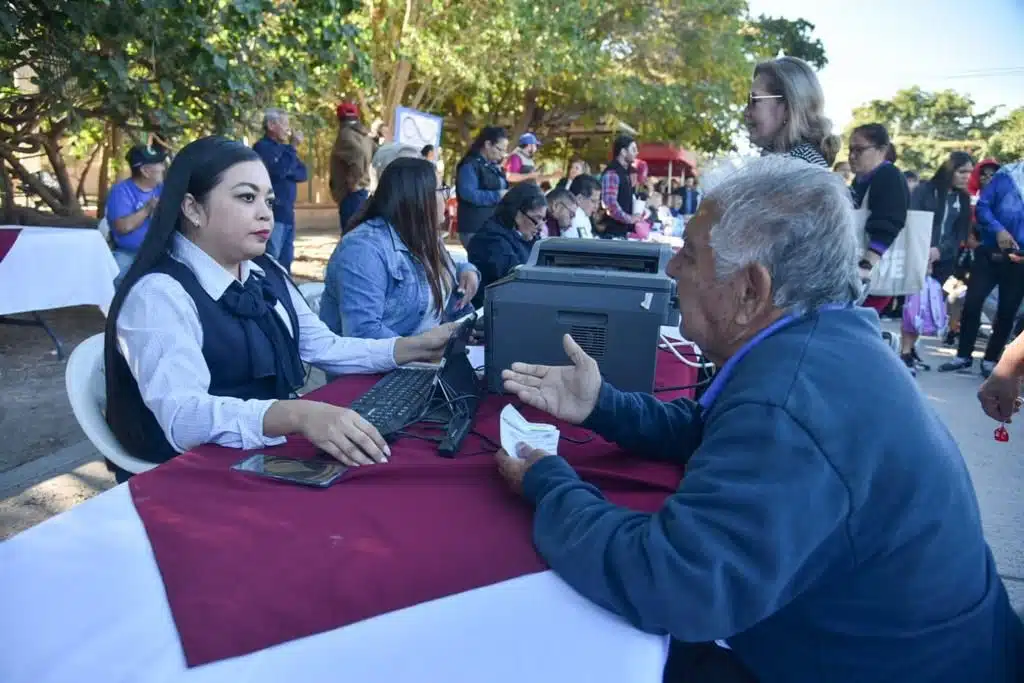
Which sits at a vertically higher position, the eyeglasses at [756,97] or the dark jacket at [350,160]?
the eyeglasses at [756,97]

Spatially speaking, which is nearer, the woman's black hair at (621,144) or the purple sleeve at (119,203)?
the purple sleeve at (119,203)

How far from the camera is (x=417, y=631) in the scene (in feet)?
2.79

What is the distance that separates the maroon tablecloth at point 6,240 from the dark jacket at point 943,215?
23.2 feet

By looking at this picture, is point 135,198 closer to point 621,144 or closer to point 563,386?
point 621,144

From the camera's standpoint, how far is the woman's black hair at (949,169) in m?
6.33

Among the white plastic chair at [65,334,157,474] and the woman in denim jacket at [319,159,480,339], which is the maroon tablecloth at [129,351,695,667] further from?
the woman in denim jacket at [319,159,480,339]

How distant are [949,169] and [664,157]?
45.1ft

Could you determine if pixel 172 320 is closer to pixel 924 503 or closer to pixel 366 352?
pixel 366 352

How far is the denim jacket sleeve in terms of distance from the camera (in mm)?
2441

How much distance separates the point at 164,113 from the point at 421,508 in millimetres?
5367

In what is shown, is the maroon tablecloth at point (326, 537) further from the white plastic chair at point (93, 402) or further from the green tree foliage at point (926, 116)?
the green tree foliage at point (926, 116)

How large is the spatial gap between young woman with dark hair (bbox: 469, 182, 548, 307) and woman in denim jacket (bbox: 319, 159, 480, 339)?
1241mm

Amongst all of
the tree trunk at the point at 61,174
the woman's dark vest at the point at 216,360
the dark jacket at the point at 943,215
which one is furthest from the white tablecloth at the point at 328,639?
the tree trunk at the point at 61,174

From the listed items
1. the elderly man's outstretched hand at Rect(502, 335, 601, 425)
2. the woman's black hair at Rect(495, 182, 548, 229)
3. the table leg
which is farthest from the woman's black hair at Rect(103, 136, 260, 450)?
the table leg
